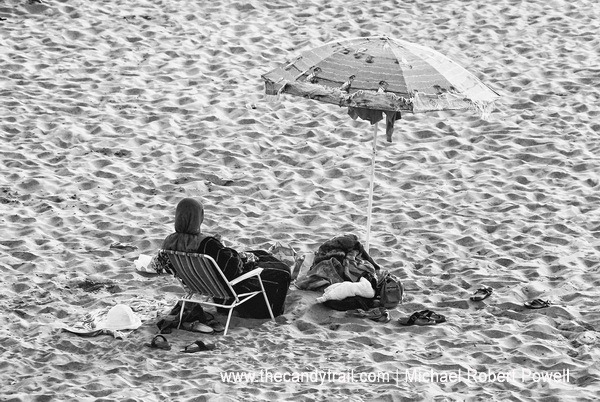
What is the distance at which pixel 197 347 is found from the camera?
675 cm

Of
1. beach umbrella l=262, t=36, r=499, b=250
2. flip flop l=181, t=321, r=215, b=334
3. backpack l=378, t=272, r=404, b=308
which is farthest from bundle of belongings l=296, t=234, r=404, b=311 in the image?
beach umbrella l=262, t=36, r=499, b=250

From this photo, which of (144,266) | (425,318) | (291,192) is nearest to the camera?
(425,318)

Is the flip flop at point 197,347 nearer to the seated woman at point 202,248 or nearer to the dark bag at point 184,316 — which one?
the dark bag at point 184,316

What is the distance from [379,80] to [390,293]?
1.43 meters

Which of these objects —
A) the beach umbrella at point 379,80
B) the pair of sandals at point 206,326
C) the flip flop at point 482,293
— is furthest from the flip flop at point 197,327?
the flip flop at point 482,293

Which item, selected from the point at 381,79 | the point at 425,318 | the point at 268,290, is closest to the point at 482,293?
the point at 425,318

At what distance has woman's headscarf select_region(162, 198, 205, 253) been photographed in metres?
6.86

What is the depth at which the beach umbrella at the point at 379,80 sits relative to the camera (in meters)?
7.13

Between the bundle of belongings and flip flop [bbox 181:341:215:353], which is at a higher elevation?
the bundle of belongings

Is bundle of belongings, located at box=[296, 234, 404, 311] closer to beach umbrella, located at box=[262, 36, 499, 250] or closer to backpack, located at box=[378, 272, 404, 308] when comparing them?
backpack, located at box=[378, 272, 404, 308]

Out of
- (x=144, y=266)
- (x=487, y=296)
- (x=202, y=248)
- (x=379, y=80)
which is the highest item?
(x=379, y=80)

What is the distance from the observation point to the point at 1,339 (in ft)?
22.4

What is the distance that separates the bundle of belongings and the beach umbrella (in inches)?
37.2

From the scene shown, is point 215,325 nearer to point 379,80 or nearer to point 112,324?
point 112,324
